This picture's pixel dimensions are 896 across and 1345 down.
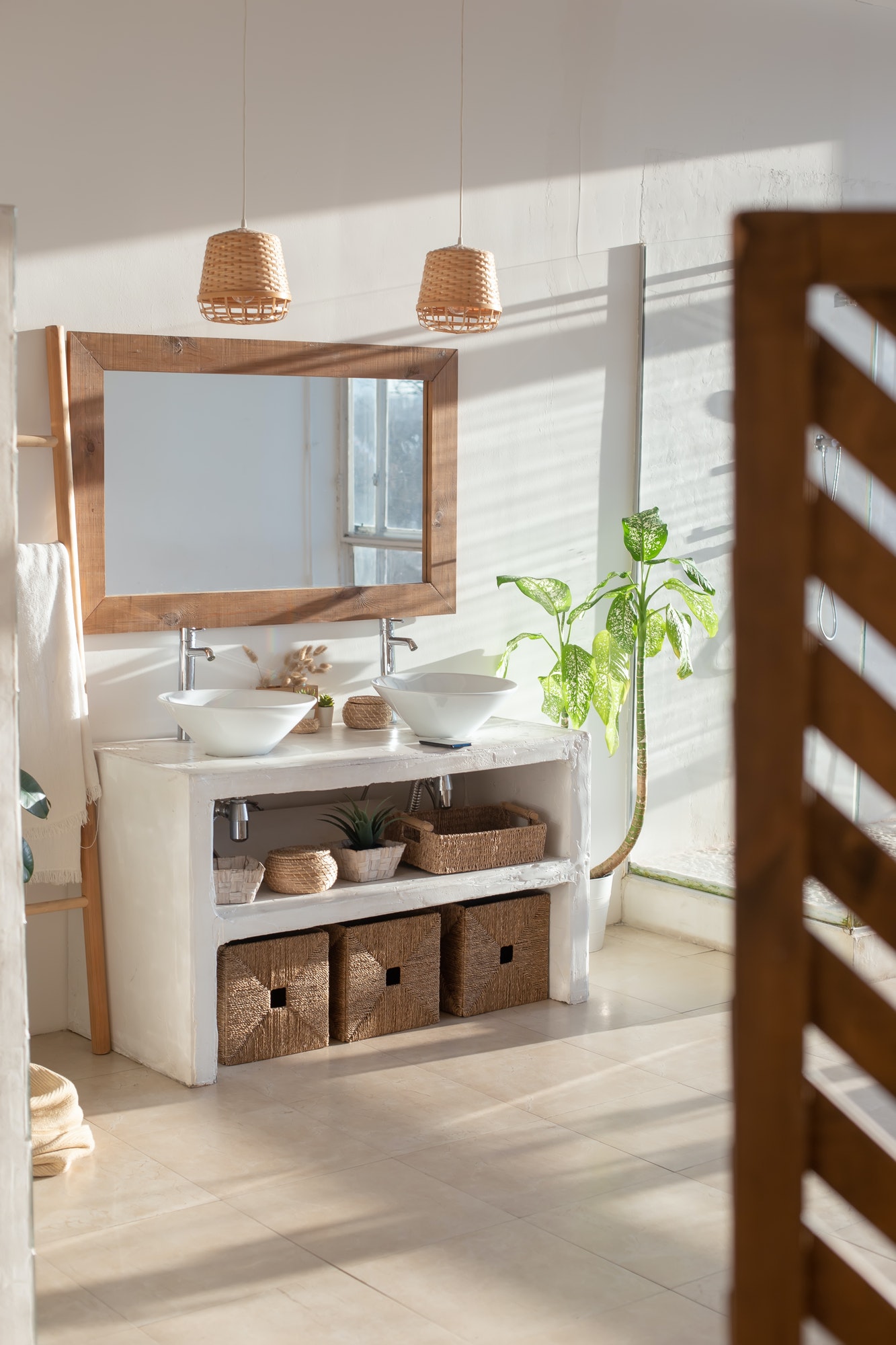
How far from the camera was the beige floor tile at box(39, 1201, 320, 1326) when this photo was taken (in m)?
2.51

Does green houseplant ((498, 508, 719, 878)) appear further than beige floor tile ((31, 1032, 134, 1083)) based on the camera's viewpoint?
Yes

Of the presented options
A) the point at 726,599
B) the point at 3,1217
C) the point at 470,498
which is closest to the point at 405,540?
the point at 470,498

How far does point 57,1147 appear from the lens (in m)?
3.06

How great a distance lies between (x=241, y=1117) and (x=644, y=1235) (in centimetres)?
101

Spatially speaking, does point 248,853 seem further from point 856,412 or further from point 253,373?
point 856,412

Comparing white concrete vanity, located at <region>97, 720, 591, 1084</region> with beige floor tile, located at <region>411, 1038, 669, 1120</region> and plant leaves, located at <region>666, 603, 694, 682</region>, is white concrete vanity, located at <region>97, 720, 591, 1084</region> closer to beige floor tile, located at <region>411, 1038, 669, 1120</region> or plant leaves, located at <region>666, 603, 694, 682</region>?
beige floor tile, located at <region>411, 1038, 669, 1120</region>

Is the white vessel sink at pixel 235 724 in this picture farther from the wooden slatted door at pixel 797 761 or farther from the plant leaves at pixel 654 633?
the wooden slatted door at pixel 797 761

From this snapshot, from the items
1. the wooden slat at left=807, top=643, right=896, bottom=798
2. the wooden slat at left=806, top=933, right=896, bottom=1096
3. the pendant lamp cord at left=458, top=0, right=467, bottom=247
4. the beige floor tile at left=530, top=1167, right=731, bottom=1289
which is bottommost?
the beige floor tile at left=530, top=1167, right=731, bottom=1289

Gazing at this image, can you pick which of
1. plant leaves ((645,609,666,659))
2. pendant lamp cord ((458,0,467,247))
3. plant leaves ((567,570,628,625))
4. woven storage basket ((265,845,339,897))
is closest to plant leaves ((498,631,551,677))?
plant leaves ((567,570,628,625))

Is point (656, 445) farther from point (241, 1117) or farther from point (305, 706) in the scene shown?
point (241, 1117)

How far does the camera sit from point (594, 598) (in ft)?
15.8

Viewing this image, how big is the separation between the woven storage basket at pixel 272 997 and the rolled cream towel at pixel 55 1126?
514 mm

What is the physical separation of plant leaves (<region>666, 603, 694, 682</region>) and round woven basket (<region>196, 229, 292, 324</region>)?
5.37ft

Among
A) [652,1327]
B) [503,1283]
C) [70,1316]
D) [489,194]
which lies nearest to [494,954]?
[503,1283]
